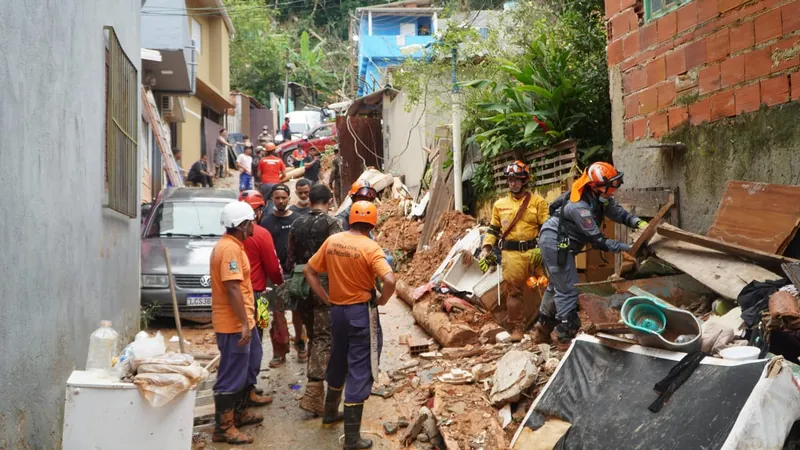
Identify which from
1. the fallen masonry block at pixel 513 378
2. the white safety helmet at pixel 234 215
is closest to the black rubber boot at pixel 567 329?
the fallen masonry block at pixel 513 378

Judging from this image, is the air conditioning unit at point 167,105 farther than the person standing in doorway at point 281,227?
Yes

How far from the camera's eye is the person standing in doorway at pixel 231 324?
521 cm

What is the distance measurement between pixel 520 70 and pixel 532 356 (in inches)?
206

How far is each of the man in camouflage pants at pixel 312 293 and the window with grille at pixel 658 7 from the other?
3.39 meters

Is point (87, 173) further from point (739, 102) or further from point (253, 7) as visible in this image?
point (253, 7)

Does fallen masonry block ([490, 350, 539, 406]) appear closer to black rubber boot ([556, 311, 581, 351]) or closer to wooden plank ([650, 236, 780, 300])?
black rubber boot ([556, 311, 581, 351])

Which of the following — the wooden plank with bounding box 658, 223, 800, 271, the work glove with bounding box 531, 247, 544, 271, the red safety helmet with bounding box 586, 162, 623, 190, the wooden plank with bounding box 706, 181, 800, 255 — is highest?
the red safety helmet with bounding box 586, 162, 623, 190

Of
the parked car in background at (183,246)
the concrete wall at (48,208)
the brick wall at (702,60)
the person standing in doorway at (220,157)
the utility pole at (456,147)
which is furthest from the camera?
the person standing in doorway at (220,157)

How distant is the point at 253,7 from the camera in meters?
34.3

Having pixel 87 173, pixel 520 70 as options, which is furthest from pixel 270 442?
pixel 520 70

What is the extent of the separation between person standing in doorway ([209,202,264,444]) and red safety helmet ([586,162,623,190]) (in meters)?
3.05

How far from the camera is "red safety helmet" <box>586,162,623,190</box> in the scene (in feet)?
20.8

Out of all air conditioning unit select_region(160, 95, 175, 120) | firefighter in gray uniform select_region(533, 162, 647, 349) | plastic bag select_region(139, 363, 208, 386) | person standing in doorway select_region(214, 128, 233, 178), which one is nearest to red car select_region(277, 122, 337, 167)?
person standing in doorway select_region(214, 128, 233, 178)

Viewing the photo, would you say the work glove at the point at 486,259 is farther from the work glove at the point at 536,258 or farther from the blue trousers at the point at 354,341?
the blue trousers at the point at 354,341
